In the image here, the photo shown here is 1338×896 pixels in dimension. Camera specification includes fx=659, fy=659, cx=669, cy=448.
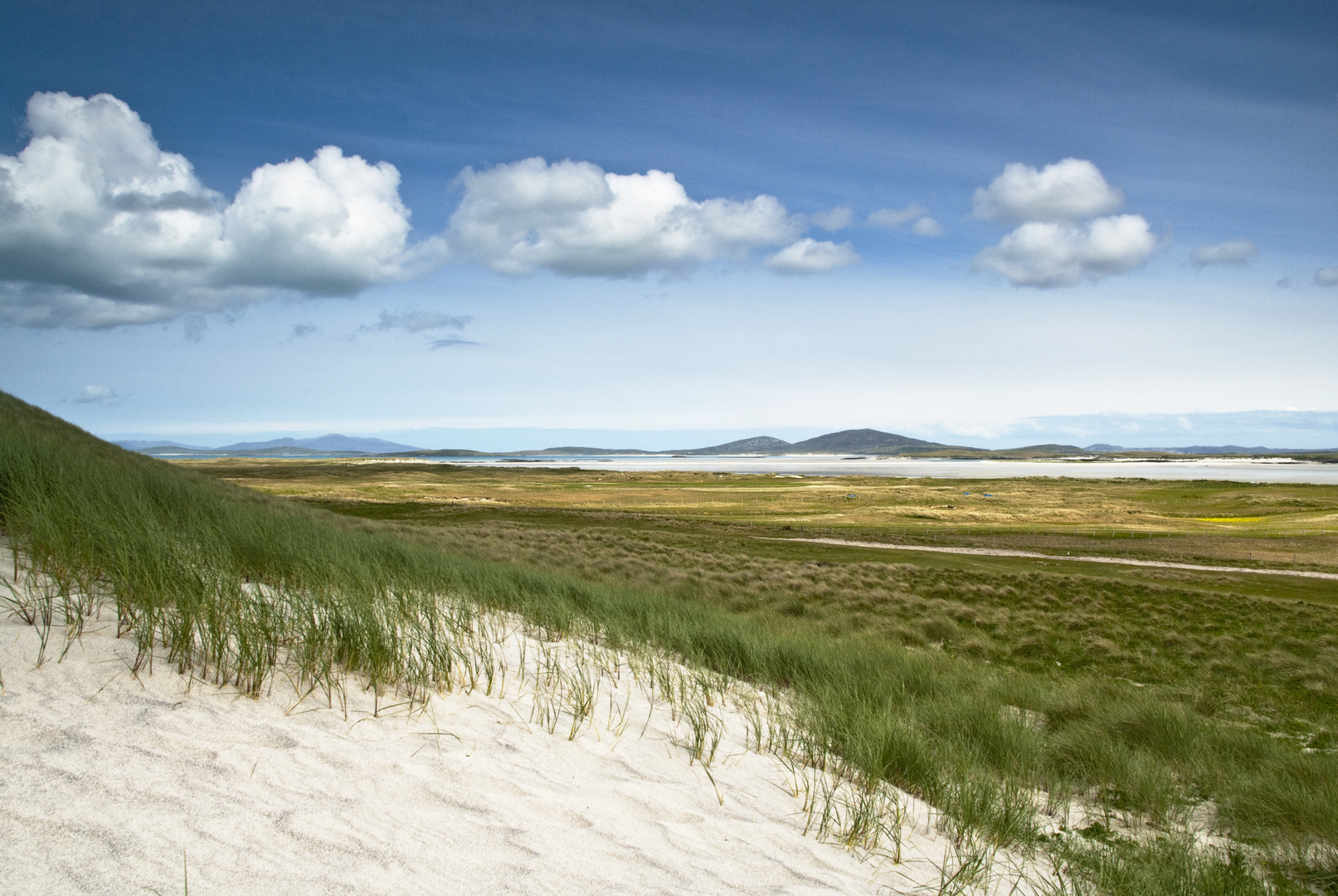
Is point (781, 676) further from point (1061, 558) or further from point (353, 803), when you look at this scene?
point (1061, 558)

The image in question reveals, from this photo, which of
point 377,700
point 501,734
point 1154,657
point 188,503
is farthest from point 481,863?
point 1154,657

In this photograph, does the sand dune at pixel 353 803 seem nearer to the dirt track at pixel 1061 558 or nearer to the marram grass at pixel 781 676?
the marram grass at pixel 781 676

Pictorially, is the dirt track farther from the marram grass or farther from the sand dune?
the sand dune

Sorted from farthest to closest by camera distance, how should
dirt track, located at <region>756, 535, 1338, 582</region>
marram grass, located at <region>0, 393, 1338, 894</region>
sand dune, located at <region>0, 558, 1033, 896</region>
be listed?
dirt track, located at <region>756, 535, 1338, 582</region> < marram grass, located at <region>0, 393, 1338, 894</region> < sand dune, located at <region>0, 558, 1033, 896</region>

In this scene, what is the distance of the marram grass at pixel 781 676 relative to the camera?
445 cm

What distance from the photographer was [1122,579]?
77.9 ft

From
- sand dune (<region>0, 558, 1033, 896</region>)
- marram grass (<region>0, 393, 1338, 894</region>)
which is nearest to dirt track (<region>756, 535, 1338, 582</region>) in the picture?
marram grass (<region>0, 393, 1338, 894</region>)

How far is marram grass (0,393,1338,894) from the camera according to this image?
445 centimetres

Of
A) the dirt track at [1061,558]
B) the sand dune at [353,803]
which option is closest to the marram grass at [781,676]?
the sand dune at [353,803]

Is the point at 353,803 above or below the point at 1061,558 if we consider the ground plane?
above

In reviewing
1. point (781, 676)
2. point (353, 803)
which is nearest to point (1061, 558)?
point (781, 676)

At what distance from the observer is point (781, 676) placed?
821 cm

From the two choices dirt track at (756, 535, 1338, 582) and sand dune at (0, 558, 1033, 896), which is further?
dirt track at (756, 535, 1338, 582)

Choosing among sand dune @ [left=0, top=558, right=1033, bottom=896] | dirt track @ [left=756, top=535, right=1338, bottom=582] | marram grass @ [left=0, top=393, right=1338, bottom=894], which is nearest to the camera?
sand dune @ [left=0, top=558, right=1033, bottom=896]
